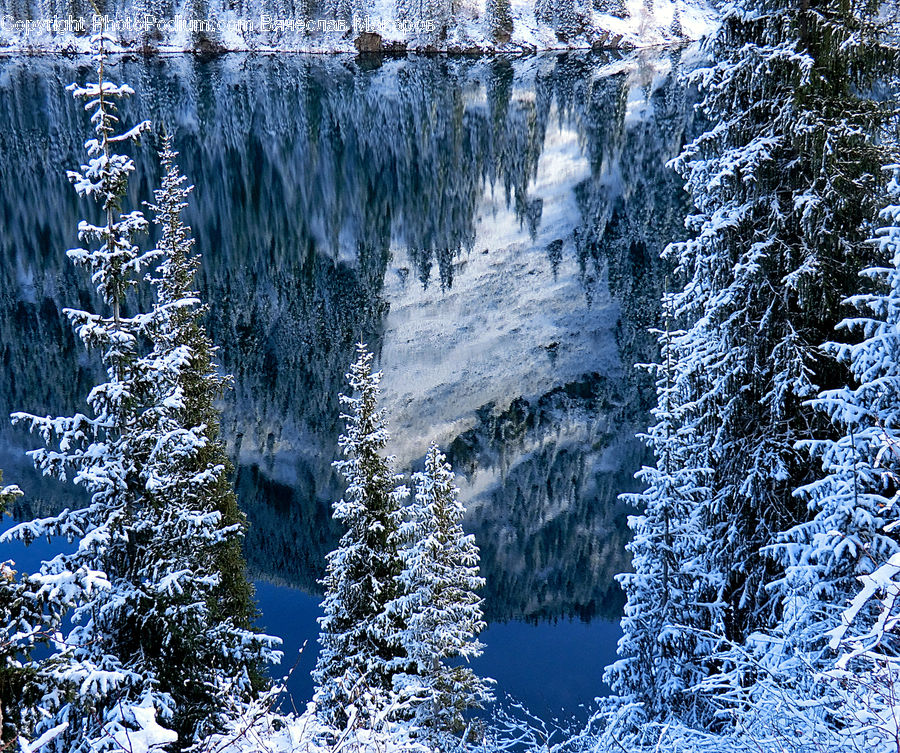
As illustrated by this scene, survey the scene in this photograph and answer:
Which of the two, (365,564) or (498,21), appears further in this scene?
(498,21)

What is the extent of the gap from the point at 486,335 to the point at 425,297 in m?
7.55

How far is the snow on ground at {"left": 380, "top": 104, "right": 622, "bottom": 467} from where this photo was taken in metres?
45.5

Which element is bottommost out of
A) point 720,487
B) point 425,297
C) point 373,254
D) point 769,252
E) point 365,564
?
point 425,297

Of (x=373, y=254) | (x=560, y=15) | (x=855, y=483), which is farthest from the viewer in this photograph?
(x=560, y=15)

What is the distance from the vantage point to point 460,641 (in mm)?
14336

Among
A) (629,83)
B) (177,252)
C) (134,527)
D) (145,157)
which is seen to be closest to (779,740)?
(134,527)

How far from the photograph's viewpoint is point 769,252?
8.88 meters

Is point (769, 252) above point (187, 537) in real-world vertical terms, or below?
above

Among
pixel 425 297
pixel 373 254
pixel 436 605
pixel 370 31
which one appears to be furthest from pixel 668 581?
pixel 370 31

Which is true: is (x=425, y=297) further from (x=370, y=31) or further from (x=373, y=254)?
(x=370, y=31)

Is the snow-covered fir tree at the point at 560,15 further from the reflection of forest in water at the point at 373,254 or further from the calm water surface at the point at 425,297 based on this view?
the calm water surface at the point at 425,297

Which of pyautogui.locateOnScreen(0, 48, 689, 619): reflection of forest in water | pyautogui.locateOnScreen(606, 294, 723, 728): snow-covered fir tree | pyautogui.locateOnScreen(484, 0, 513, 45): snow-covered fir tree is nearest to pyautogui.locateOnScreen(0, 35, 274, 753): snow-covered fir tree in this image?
pyautogui.locateOnScreen(606, 294, 723, 728): snow-covered fir tree

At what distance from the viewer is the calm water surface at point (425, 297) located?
32.0 metres

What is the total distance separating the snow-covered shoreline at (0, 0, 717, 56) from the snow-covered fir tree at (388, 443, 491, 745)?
12730 centimetres
